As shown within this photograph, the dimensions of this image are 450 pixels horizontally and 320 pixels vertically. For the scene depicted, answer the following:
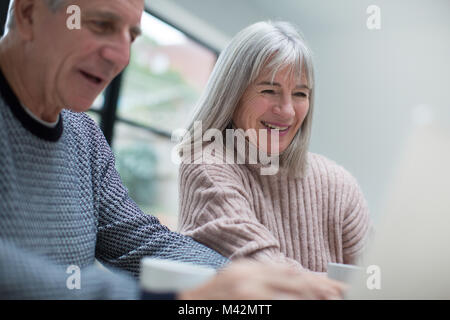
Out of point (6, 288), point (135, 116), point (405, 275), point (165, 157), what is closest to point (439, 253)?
point (405, 275)

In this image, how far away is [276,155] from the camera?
1.31m

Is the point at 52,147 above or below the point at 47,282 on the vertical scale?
above

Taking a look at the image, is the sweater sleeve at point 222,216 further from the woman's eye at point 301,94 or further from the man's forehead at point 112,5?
the man's forehead at point 112,5

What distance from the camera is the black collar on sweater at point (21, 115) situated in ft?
2.55

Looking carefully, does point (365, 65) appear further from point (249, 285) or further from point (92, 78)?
point (249, 285)

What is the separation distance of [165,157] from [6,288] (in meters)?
3.23

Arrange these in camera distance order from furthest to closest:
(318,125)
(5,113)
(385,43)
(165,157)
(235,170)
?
(318,125) → (385,43) → (165,157) → (235,170) → (5,113)

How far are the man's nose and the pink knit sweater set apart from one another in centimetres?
40

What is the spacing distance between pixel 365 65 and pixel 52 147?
3.90 meters

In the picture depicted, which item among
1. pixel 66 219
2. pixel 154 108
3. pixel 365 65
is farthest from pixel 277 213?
pixel 365 65

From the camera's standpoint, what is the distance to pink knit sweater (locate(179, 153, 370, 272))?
1052 millimetres

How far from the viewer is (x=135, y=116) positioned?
342 centimetres

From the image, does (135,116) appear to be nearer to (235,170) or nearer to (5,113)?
(235,170)
